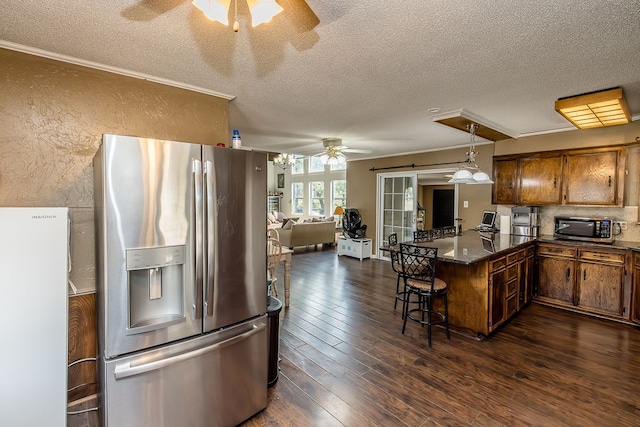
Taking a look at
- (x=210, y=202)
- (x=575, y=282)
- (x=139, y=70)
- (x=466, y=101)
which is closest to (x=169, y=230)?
(x=210, y=202)

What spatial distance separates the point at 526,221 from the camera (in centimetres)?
455

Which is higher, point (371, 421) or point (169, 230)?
point (169, 230)

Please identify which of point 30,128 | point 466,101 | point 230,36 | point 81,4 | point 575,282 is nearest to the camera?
point 81,4

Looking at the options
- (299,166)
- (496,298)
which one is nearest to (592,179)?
(496,298)

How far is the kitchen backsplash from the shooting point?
387 cm

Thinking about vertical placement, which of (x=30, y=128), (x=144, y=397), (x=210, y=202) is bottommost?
(x=144, y=397)

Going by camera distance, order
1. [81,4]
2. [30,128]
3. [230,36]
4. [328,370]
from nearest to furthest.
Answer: [81,4]
[230,36]
[30,128]
[328,370]

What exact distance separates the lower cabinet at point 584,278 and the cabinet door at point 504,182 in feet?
2.83

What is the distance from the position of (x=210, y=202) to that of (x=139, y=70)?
1.33 metres

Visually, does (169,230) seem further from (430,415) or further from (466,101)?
(466,101)

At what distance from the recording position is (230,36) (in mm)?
1883

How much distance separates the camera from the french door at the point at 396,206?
21.5 feet

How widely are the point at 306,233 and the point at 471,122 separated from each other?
5.26 metres

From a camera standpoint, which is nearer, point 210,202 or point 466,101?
point 210,202
